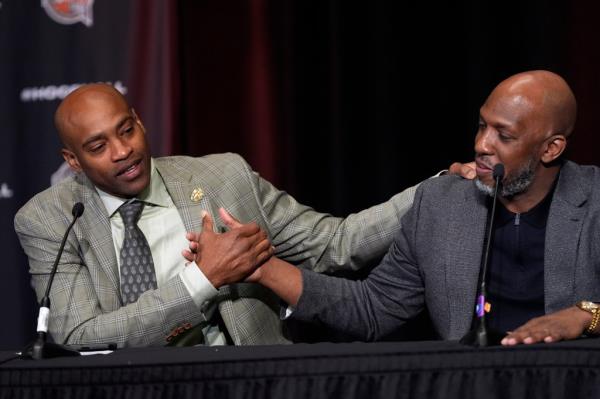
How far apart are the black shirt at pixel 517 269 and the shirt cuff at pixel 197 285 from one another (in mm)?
719

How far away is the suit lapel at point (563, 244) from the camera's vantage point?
2.32 metres

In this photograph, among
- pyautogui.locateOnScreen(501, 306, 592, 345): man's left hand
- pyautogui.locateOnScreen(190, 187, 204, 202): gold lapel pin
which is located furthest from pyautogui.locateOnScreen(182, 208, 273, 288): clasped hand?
pyautogui.locateOnScreen(501, 306, 592, 345): man's left hand

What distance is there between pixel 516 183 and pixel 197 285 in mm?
860

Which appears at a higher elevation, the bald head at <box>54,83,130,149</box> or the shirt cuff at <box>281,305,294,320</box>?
the bald head at <box>54,83,130,149</box>

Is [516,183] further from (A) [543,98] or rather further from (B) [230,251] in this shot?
(B) [230,251]

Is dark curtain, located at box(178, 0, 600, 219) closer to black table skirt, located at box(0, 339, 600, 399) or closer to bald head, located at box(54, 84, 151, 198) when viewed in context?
bald head, located at box(54, 84, 151, 198)

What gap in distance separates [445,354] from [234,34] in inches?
75.3

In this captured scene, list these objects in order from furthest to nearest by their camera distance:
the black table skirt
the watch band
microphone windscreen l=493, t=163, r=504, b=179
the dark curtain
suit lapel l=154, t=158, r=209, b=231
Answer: the dark curtain
suit lapel l=154, t=158, r=209, b=231
microphone windscreen l=493, t=163, r=504, b=179
the watch band
the black table skirt

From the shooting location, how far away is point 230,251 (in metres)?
2.51

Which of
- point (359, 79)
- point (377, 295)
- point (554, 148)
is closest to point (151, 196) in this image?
point (377, 295)

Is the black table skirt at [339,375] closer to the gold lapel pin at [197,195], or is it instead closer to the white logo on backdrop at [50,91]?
the gold lapel pin at [197,195]

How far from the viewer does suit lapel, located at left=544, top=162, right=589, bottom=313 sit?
2.32m

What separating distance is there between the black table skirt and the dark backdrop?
1468 millimetres

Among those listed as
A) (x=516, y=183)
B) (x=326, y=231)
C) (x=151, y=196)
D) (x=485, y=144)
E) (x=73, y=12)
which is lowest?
(x=326, y=231)
